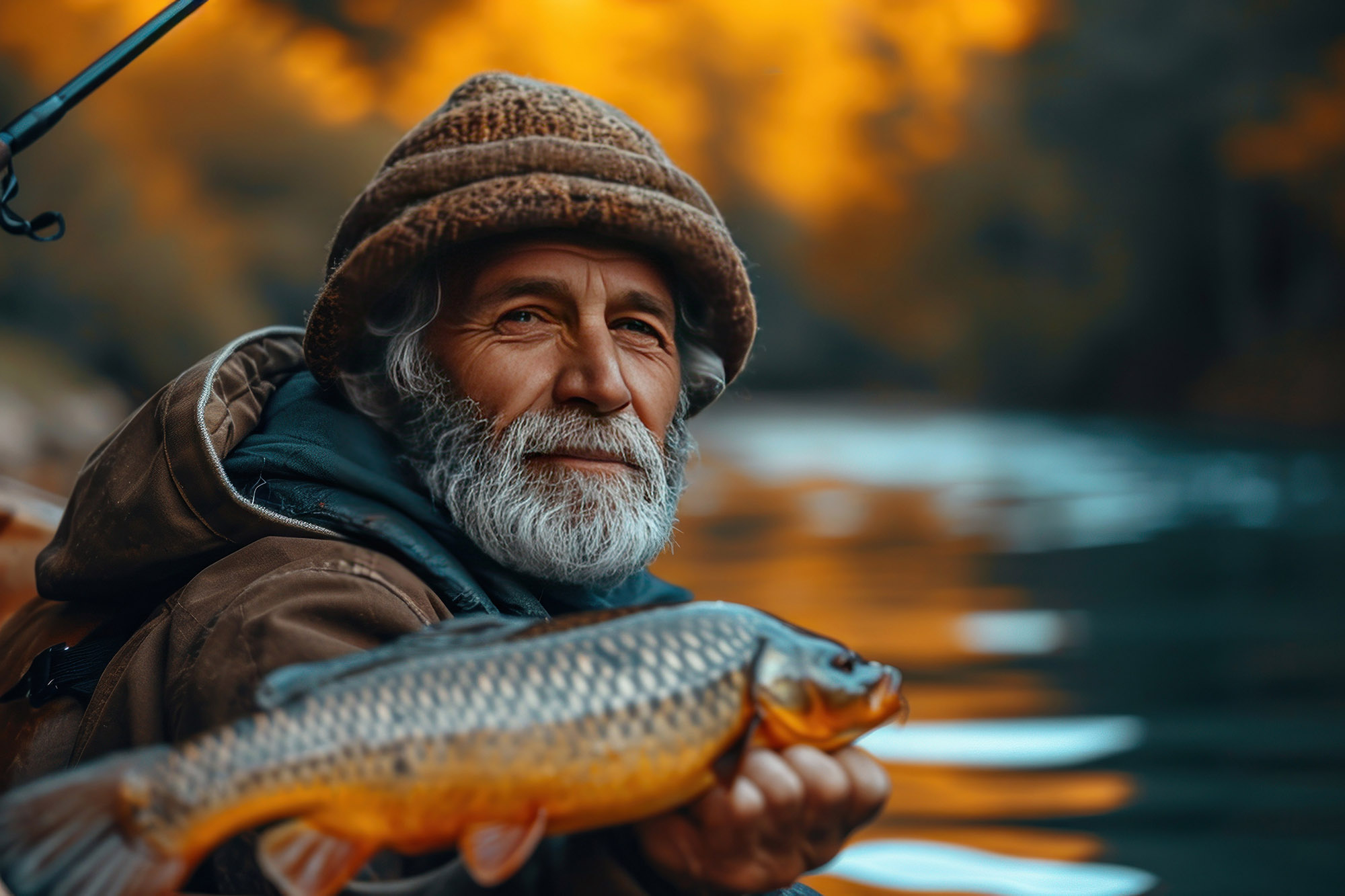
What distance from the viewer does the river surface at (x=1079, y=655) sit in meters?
3.75

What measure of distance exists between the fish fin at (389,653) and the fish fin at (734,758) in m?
0.21

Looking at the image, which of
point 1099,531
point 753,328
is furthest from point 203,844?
point 1099,531

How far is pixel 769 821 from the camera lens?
1.08 metres

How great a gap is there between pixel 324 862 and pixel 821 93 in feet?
104

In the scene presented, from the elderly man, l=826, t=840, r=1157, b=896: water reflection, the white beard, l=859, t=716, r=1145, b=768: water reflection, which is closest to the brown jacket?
the elderly man

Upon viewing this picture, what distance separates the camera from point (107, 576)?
60.7 inches

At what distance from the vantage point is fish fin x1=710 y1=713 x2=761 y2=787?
1055mm

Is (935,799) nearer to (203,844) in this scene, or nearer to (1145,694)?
(1145,694)

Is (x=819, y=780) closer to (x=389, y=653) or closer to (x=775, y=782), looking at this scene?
(x=775, y=782)

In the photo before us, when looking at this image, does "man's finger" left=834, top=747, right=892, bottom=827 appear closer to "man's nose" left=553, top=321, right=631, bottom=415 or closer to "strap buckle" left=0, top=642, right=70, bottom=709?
"man's nose" left=553, top=321, right=631, bottom=415

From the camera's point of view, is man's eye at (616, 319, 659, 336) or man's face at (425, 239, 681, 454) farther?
man's eye at (616, 319, 659, 336)

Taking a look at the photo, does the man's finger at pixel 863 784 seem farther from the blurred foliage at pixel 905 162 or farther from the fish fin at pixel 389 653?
the blurred foliage at pixel 905 162

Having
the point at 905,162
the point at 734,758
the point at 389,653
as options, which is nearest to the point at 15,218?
the point at 389,653

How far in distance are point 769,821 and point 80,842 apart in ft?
1.92
